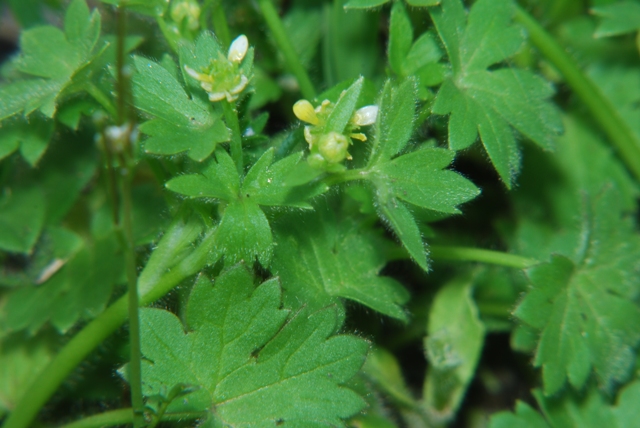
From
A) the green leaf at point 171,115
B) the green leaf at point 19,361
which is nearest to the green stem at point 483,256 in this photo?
the green leaf at point 171,115

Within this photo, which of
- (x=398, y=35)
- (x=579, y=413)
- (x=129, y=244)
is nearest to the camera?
(x=129, y=244)

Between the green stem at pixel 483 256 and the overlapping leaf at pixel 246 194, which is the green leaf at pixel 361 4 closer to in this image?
the overlapping leaf at pixel 246 194

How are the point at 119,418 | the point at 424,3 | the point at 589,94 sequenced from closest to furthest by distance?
the point at 119,418
the point at 424,3
the point at 589,94

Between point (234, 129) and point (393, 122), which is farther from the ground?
point (234, 129)

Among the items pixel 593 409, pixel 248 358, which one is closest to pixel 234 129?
pixel 248 358

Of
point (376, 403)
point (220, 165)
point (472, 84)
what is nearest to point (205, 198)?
point (220, 165)

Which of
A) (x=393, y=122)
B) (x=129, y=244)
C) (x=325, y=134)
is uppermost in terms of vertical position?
(x=129, y=244)

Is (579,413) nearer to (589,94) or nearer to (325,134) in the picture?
(589,94)
